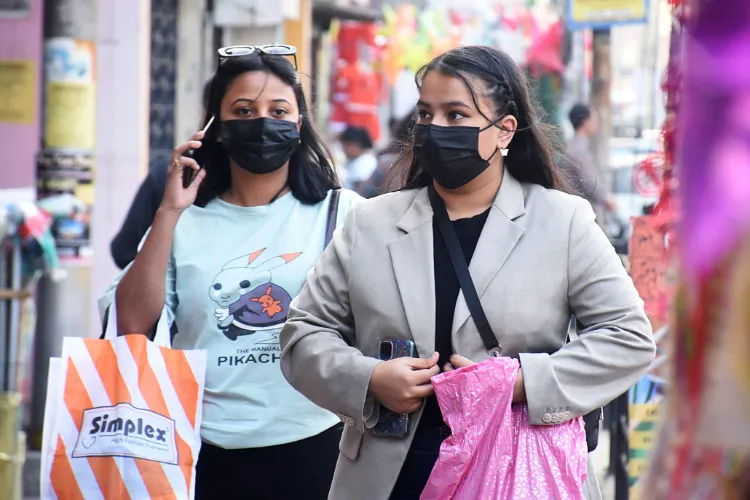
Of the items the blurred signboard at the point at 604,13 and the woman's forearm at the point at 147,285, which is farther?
the blurred signboard at the point at 604,13

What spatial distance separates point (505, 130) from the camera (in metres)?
3.22

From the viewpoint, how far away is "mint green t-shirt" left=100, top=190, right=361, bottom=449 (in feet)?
12.0

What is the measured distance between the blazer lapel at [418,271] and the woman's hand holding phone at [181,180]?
88 centimetres

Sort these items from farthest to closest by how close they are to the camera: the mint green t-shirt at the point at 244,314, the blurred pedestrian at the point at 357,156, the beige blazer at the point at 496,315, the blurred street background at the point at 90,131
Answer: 1. the blurred pedestrian at the point at 357,156
2. the blurred street background at the point at 90,131
3. the mint green t-shirt at the point at 244,314
4. the beige blazer at the point at 496,315

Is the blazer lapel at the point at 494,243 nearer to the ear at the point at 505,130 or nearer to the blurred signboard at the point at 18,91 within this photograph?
the ear at the point at 505,130

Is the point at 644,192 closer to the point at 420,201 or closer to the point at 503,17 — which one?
the point at 420,201

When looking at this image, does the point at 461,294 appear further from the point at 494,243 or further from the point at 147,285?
the point at 147,285

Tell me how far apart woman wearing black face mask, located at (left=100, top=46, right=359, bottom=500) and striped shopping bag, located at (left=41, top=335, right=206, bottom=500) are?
0.12m

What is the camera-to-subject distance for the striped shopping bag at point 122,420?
11.6 feet

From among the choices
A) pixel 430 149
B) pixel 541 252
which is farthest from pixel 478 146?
pixel 541 252

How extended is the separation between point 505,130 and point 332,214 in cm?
85

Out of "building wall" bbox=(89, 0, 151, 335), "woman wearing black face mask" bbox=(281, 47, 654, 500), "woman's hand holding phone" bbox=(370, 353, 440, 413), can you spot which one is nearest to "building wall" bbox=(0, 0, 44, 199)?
"building wall" bbox=(89, 0, 151, 335)

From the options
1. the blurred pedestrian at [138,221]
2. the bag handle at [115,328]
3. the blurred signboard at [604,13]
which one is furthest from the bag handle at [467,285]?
→ the blurred signboard at [604,13]

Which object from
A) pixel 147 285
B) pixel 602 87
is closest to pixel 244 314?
pixel 147 285
